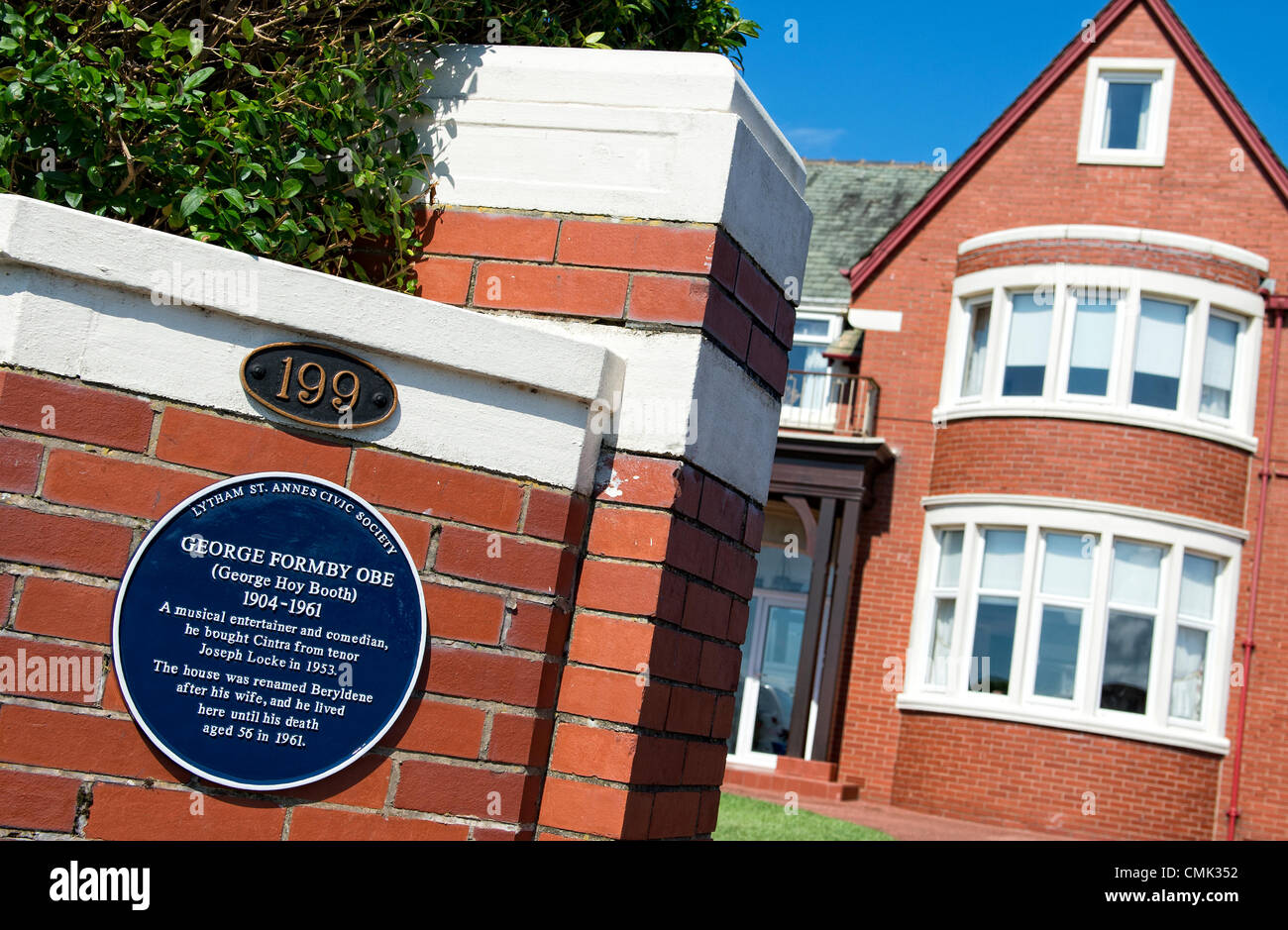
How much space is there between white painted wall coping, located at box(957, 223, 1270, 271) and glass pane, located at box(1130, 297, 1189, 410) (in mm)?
694

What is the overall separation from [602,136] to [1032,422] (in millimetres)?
11955

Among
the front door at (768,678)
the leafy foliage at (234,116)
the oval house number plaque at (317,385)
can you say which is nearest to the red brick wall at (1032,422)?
the front door at (768,678)

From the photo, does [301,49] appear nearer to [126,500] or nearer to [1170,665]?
[126,500]

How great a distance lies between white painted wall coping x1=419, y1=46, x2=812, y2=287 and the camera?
300cm

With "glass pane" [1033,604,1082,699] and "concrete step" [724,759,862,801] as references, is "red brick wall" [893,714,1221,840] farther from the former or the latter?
"concrete step" [724,759,862,801]

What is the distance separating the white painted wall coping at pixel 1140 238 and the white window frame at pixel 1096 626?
9.95 feet

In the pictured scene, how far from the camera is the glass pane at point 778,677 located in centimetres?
1664

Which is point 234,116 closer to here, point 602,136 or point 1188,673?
point 602,136

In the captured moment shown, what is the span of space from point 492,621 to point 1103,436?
12402 mm

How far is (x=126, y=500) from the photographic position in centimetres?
253

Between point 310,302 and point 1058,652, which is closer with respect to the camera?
point 310,302

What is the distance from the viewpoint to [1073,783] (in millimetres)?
13180

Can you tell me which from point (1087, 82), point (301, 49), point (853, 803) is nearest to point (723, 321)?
point (301, 49)

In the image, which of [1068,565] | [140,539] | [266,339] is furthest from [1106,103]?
[140,539]
